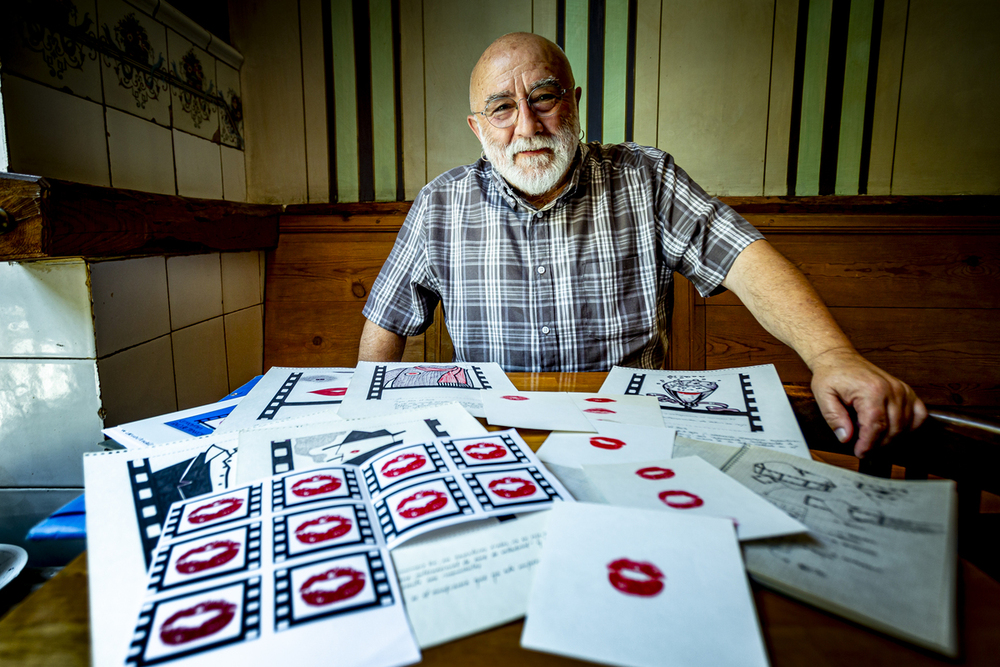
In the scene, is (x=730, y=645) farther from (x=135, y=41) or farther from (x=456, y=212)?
(x=135, y=41)

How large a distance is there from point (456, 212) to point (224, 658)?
3.73 feet

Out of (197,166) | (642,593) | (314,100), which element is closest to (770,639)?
(642,593)

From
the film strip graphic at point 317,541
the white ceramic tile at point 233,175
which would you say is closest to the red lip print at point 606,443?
the film strip graphic at point 317,541

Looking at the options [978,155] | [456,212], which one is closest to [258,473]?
[456,212]

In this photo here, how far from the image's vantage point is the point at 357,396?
0.77 metres

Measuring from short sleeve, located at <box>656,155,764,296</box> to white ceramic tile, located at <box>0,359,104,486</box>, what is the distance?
1242 mm

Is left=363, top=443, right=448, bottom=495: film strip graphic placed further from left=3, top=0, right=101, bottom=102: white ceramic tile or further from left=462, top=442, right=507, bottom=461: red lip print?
left=3, top=0, right=101, bottom=102: white ceramic tile

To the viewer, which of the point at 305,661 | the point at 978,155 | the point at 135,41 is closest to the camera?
the point at 305,661

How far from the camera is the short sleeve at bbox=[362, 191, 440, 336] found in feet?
4.47

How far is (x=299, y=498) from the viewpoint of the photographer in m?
0.46

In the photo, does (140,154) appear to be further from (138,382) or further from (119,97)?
(138,382)

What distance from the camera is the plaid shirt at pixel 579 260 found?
1.25m

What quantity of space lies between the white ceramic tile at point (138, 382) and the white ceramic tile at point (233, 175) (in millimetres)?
784

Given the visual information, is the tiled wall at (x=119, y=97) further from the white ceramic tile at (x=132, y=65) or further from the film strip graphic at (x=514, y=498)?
the film strip graphic at (x=514, y=498)
